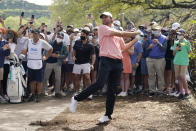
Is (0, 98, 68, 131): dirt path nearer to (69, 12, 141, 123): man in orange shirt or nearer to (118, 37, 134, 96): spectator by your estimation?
(69, 12, 141, 123): man in orange shirt

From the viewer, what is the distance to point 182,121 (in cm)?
609

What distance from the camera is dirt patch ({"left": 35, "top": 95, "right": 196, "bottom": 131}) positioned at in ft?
19.0

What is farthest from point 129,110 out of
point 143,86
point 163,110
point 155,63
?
point 143,86

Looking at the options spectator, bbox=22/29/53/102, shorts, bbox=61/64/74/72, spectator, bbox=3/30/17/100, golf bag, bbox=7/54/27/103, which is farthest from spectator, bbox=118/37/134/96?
spectator, bbox=3/30/17/100

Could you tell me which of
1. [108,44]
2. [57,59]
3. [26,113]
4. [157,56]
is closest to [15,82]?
[57,59]

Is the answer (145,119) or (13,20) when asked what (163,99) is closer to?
(145,119)

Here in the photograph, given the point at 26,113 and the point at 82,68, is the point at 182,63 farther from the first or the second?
the point at 26,113

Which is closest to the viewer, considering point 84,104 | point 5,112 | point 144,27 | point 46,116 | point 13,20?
point 46,116

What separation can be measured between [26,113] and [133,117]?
2612 millimetres

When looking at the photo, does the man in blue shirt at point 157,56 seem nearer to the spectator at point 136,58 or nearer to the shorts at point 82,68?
the spectator at point 136,58

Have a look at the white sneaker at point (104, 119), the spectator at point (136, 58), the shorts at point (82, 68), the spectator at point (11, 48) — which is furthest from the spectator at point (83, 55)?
the white sneaker at point (104, 119)

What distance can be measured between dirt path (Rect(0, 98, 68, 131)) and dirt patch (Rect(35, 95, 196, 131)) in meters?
0.31

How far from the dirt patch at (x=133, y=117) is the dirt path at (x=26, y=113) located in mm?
311

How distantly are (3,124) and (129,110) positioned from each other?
2890mm
